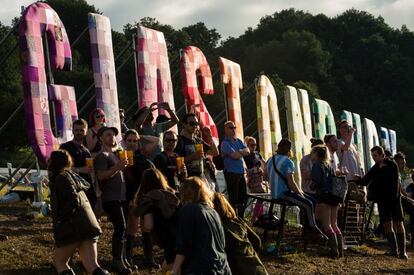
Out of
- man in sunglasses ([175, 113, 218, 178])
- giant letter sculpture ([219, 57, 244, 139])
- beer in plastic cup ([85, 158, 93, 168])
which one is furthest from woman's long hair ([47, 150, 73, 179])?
giant letter sculpture ([219, 57, 244, 139])

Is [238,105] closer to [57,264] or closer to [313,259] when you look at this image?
[313,259]

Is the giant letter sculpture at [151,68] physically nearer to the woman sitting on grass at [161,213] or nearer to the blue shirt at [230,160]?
the blue shirt at [230,160]

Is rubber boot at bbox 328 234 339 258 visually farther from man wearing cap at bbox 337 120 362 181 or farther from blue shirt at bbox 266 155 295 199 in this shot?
man wearing cap at bbox 337 120 362 181

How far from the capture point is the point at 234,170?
42.7 ft

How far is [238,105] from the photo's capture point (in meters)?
18.1

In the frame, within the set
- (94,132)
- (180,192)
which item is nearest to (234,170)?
(94,132)

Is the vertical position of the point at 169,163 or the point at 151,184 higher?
the point at 169,163

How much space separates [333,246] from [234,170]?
190 centimetres

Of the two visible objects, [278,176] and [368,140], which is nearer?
[278,176]

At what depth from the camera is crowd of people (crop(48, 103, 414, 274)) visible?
6.96m

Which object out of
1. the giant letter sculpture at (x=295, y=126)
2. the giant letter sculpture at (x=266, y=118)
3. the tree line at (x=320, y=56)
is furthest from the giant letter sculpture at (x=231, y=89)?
the tree line at (x=320, y=56)

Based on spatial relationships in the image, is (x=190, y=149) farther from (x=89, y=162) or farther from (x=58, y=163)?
(x=58, y=163)

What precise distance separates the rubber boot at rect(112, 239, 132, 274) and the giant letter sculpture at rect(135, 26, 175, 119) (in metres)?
4.84

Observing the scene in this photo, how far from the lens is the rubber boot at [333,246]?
12821 mm
